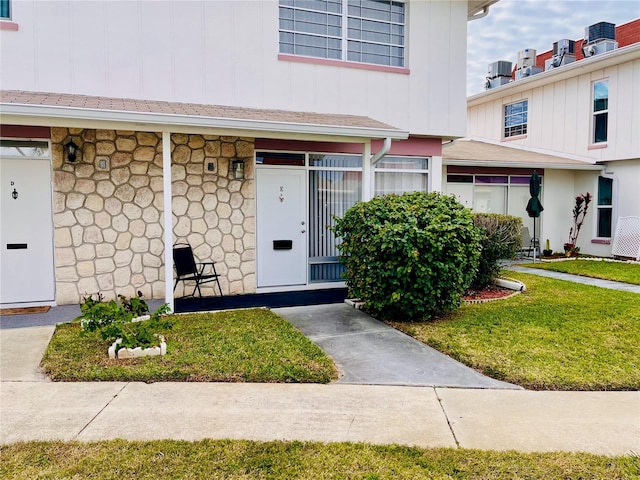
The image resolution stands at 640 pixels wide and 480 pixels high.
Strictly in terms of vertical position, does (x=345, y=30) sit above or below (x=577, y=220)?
above

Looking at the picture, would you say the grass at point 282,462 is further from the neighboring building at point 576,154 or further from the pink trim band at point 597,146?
the pink trim band at point 597,146

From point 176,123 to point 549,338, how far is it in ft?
18.6

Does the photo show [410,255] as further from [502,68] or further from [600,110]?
[502,68]

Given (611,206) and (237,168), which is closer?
(237,168)

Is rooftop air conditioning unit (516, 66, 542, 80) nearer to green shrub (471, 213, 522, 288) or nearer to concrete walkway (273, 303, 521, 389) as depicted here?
green shrub (471, 213, 522, 288)

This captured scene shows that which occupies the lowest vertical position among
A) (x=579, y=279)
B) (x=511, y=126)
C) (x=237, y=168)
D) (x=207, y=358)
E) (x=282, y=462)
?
(x=282, y=462)

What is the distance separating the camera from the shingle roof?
6.36 metres

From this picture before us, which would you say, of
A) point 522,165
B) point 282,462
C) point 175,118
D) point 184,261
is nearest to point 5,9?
point 175,118

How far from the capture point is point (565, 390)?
4465 millimetres

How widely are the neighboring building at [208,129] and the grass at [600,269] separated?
14.1 feet

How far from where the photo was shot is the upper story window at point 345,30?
8836 mm

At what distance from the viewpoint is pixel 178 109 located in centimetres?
731

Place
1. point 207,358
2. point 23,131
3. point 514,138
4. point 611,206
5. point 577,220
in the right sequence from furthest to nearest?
point 514,138 → point 577,220 → point 611,206 → point 23,131 → point 207,358

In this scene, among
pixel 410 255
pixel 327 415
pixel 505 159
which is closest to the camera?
pixel 327 415
